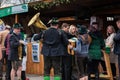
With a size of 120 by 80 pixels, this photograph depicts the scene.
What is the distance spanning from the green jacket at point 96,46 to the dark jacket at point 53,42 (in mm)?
710

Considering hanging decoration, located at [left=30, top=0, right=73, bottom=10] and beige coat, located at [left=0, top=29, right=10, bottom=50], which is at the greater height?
hanging decoration, located at [left=30, top=0, right=73, bottom=10]

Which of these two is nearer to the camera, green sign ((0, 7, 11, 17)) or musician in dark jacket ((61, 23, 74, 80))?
musician in dark jacket ((61, 23, 74, 80))

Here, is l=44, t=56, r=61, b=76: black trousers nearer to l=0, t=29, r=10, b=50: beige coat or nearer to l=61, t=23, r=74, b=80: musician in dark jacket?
l=61, t=23, r=74, b=80: musician in dark jacket

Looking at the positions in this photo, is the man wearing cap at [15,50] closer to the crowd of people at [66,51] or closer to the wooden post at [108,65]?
the crowd of people at [66,51]

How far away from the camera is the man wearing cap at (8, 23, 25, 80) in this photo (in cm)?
1009

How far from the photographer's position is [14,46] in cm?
1010

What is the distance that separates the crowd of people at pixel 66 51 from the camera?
30.3 feet

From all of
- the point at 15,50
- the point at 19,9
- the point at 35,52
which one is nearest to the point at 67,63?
the point at 15,50

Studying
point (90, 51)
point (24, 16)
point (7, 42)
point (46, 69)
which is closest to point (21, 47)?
point (7, 42)

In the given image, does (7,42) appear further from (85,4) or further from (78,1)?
(85,4)

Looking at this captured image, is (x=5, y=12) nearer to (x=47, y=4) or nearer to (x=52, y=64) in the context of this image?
(x=47, y=4)

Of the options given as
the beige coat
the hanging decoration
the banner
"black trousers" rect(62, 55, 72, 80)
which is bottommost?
"black trousers" rect(62, 55, 72, 80)

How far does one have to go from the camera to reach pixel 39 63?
13281mm

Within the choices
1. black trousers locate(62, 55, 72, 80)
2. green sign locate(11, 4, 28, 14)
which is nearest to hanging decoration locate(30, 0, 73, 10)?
green sign locate(11, 4, 28, 14)
